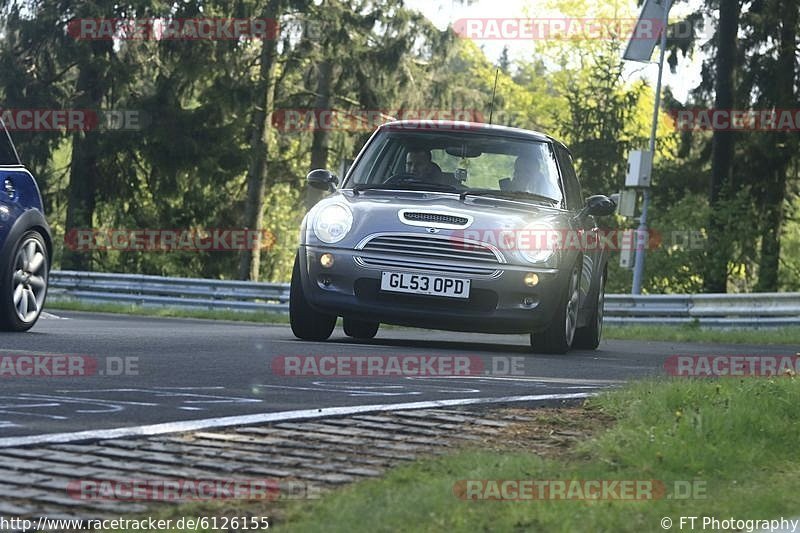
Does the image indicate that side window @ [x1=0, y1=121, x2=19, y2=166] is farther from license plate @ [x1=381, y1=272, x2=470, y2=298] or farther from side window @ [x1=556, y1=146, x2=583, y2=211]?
side window @ [x1=556, y1=146, x2=583, y2=211]

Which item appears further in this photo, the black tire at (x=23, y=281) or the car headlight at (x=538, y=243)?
the car headlight at (x=538, y=243)

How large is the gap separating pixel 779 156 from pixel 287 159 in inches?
506

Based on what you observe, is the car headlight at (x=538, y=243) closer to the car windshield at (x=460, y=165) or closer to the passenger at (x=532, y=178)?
the car windshield at (x=460, y=165)

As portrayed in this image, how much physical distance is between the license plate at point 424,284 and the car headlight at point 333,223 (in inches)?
17.4

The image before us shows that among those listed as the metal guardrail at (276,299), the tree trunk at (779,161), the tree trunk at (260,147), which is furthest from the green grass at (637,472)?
the tree trunk at (260,147)

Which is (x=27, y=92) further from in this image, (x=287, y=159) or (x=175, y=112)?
(x=287, y=159)

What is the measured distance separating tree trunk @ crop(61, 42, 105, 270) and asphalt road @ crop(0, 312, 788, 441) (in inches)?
A: 951

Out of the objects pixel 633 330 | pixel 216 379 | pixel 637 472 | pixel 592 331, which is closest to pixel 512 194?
pixel 592 331

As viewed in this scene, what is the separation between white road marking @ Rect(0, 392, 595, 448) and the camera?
5.45 metres

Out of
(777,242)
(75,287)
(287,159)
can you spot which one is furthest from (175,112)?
(777,242)

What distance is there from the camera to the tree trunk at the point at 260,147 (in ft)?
114

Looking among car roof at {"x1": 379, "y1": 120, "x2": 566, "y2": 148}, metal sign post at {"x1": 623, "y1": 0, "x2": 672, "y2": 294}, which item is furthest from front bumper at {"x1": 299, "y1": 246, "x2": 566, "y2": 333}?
metal sign post at {"x1": 623, "y1": 0, "x2": 672, "y2": 294}

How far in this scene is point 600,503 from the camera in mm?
4688

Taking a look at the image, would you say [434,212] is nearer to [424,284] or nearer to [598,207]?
[424,284]
